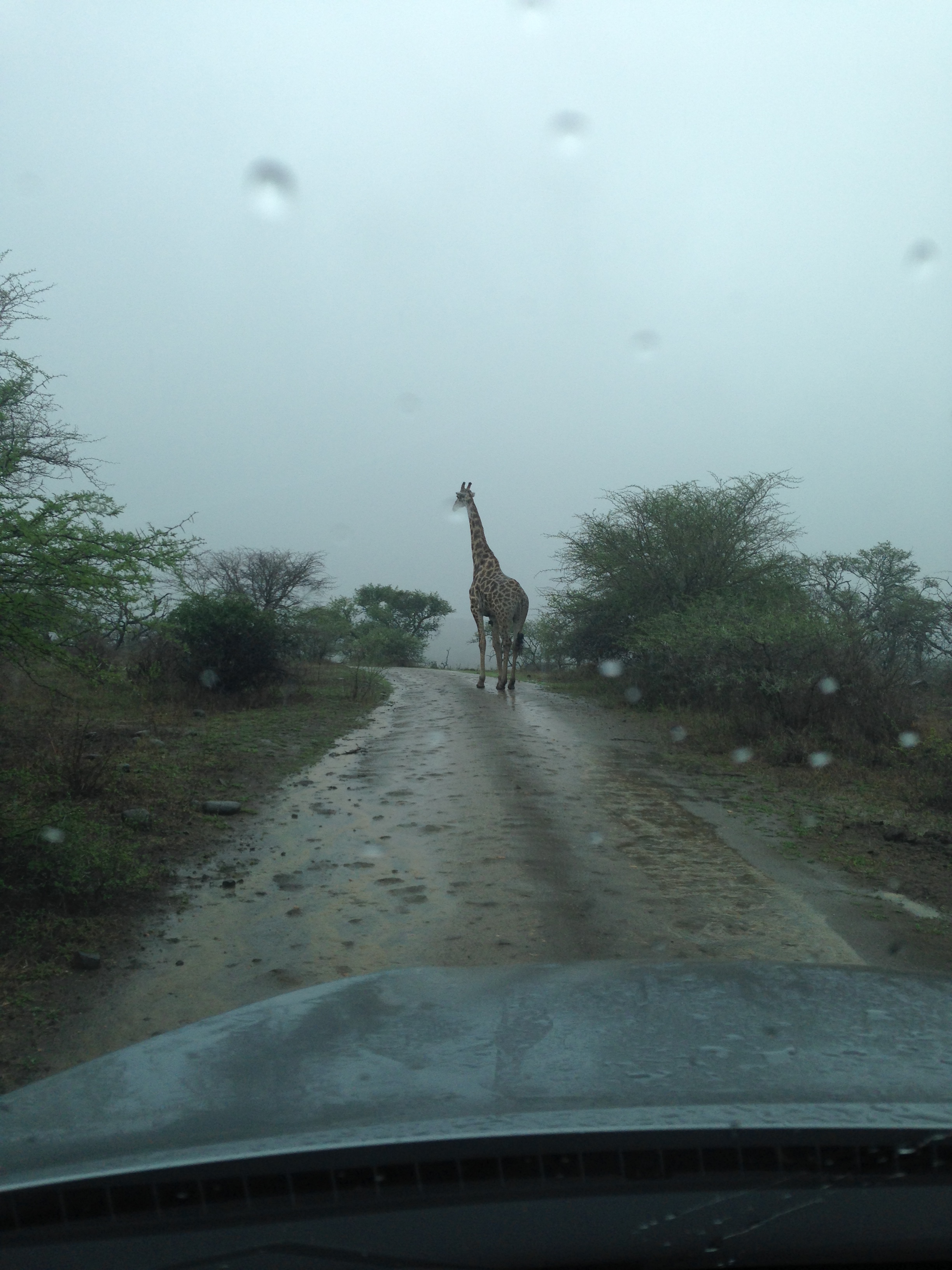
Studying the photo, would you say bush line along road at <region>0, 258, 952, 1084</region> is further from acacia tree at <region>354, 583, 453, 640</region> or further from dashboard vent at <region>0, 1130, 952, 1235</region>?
acacia tree at <region>354, 583, 453, 640</region>

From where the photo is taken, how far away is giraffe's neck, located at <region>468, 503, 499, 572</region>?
868 inches

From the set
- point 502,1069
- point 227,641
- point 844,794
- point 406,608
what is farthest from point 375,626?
point 502,1069

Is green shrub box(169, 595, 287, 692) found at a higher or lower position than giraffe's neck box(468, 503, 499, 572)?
lower

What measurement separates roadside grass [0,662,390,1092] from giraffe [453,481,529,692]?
18.5ft

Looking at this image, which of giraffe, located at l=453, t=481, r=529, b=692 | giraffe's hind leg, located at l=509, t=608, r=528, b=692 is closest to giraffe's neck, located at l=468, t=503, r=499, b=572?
giraffe, located at l=453, t=481, r=529, b=692

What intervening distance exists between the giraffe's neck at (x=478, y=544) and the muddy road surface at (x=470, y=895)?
40.5 ft

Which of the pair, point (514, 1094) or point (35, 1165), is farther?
Result: point (514, 1094)

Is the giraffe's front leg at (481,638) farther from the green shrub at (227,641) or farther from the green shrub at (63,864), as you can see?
the green shrub at (63,864)

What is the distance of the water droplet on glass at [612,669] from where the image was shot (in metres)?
20.7

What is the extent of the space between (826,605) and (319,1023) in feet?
69.8

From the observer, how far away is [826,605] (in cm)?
2212

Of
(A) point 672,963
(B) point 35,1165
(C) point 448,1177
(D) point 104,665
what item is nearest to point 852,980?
(A) point 672,963

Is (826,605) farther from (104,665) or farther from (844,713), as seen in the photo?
(104,665)

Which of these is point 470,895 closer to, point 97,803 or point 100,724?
point 97,803
